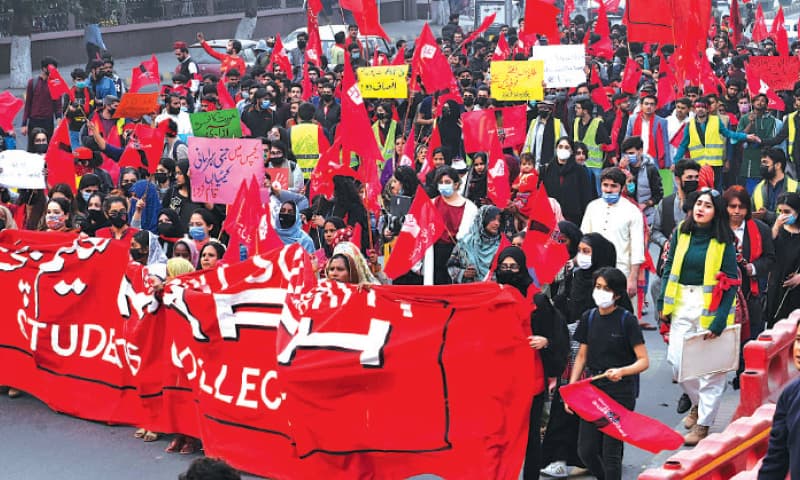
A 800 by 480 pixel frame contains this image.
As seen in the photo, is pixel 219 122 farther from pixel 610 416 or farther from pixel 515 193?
pixel 610 416

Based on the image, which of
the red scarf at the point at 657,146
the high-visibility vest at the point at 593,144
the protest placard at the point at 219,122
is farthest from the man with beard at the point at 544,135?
the protest placard at the point at 219,122

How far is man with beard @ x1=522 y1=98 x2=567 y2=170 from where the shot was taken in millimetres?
14445

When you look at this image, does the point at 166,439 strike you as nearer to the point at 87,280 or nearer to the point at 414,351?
the point at 87,280

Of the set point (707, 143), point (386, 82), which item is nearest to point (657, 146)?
point (707, 143)

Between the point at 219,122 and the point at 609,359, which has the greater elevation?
the point at 219,122

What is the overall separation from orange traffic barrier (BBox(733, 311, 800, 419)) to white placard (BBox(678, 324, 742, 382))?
0.10 m

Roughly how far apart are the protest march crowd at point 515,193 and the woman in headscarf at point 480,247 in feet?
0.05

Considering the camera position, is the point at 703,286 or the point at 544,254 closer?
the point at 703,286

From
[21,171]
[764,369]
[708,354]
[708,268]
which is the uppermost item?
[21,171]

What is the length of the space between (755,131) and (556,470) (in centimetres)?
791

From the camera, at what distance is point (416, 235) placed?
9.65 m

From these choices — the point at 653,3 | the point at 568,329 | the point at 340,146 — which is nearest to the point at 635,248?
the point at 568,329

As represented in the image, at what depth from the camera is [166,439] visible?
8.75 metres

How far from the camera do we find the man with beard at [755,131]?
572 inches
